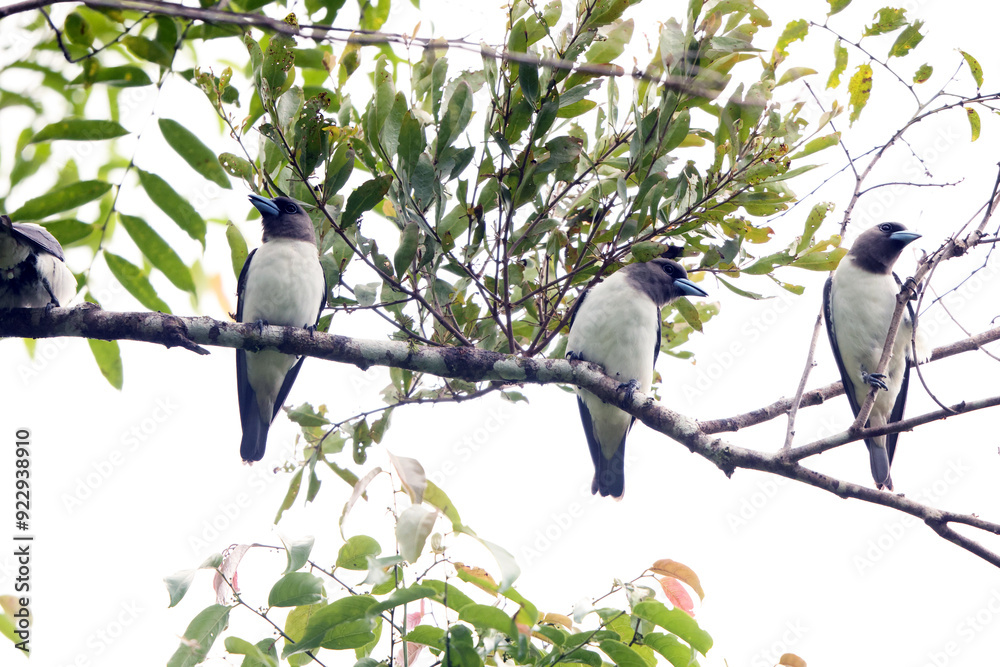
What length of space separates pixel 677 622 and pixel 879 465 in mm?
3667

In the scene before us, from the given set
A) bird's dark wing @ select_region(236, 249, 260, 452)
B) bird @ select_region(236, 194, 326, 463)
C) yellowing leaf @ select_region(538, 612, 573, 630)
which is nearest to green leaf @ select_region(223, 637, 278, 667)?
yellowing leaf @ select_region(538, 612, 573, 630)

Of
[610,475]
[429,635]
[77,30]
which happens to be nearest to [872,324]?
[610,475]

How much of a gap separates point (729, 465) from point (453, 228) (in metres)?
1.78

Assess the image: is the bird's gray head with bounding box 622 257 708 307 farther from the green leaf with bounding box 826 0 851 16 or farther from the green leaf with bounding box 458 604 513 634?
the green leaf with bounding box 458 604 513 634

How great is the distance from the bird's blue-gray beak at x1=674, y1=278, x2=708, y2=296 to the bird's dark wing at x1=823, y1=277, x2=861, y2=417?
1.02m

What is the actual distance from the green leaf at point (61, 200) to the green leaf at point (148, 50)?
0.71m

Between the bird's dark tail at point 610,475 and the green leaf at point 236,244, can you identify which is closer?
the green leaf at point 236,244

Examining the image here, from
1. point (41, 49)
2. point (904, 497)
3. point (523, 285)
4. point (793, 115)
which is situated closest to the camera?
point (41, 49)

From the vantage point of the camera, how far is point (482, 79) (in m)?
4.13

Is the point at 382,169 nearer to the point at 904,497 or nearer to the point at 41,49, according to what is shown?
the point at 41,49

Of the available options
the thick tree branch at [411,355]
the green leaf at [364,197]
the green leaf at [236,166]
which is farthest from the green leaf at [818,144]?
the green leaf at [236,166]

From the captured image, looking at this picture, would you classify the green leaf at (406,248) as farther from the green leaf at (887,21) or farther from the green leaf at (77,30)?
the green leaf at (887,21)

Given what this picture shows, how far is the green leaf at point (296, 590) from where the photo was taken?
2514 millimetres

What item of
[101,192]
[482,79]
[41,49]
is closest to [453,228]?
[482,79]
